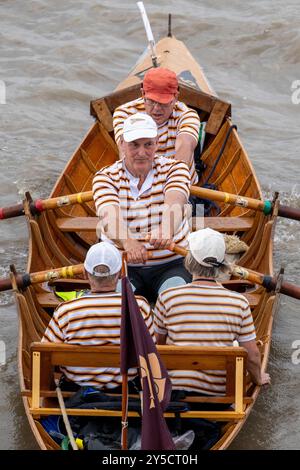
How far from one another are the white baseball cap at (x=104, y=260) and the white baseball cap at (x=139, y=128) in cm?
125

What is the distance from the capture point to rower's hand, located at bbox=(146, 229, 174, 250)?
633cm

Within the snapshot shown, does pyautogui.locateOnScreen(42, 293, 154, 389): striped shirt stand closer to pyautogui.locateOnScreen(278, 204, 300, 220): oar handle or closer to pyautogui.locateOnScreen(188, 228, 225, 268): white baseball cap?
pyautogui.locateOnScreen(188, 228, 225, 268): white baseball cap

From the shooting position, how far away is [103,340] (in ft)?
17.7

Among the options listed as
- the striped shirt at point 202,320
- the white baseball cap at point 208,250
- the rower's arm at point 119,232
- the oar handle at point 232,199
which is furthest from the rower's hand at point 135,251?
the oar handle at point 232,199

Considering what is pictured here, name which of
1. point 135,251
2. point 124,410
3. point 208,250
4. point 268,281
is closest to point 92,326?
point 124,410

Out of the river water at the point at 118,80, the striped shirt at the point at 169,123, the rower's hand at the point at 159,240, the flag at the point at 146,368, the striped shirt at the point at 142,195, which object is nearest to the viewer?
the flag at the point at 146,368

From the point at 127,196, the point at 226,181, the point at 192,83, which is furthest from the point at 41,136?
the point at 127,196

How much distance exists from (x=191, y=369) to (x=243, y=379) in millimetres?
342

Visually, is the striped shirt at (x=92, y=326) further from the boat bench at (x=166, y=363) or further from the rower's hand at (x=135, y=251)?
the rower's hand at (x=135, y=251)

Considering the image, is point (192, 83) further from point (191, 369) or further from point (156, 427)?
point (156, 427)

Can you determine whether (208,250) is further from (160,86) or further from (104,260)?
(160,86)

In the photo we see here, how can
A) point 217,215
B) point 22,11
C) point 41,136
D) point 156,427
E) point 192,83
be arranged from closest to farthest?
point 156,427 → point 217,215 → point 192,83 → point 41,136 → point 22,11

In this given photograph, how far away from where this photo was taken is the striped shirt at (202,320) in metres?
5.38

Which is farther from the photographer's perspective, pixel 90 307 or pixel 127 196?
pixel 127 196
